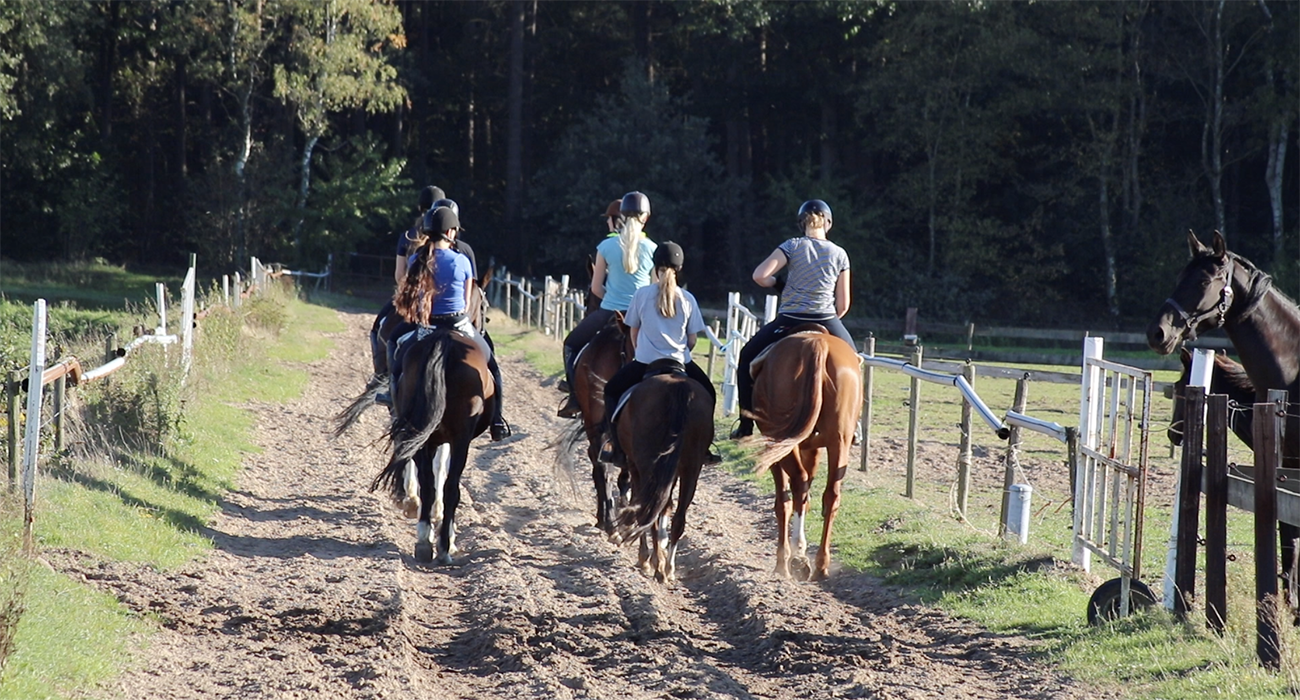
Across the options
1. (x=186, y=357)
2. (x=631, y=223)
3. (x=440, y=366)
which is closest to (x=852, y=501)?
(x=631, y=223)

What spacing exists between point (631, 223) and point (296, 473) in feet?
14.7

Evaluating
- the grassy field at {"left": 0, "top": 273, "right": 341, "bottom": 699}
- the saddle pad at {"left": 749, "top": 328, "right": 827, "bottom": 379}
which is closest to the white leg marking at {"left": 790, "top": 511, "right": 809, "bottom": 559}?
the saddle pad at {"left": 749, "top": 328, "right": 827, "bottom": 379}

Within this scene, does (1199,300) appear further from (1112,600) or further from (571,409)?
(571,409)

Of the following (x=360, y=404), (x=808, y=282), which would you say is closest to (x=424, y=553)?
(x=360, y=404)

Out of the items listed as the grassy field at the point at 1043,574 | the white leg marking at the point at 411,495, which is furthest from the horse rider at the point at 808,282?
the white leg marking at the point at 411,495

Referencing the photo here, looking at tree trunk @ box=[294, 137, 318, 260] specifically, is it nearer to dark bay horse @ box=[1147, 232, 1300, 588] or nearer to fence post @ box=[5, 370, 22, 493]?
fence post @ box=[5, 370, 22, 493]

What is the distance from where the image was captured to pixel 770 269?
Result: 8.40 m

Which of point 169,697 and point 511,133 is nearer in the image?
point 169,697

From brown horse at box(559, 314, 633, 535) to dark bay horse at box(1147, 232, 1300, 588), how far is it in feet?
12.2

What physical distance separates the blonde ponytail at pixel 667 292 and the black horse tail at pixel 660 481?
1.93 ft

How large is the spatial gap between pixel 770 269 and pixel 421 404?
254 cm

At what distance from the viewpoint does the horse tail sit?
7871mm

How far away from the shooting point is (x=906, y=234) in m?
44.5

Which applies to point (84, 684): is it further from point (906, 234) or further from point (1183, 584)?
point (906, 234)
